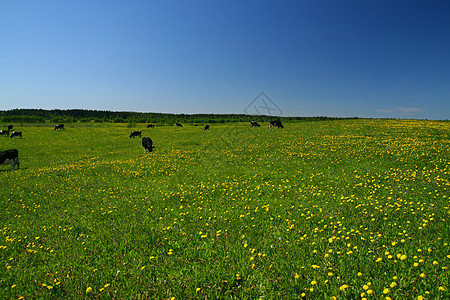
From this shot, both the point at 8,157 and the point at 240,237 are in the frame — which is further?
the point at 8,157

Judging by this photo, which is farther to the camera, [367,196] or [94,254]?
[367,196]

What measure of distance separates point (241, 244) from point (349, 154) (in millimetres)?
14017

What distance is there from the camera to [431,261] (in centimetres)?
438

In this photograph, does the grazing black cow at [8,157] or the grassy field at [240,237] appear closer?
the grassy field at [240,237]

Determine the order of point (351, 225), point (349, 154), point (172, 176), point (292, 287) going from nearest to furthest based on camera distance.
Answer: point (292, 287) → point (351, 225) → point (172, 176) → point (349, 154)


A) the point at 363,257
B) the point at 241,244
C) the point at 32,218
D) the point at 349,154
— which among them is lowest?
the point at 32,218

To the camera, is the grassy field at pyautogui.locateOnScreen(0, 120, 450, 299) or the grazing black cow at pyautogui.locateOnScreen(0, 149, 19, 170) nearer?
the grassy field at pyautogui.locateOnScreen(0, 120, 450, 299)

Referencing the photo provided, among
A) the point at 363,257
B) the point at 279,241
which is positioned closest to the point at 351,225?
the point at 363,257

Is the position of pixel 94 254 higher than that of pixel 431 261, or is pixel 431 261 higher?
pixel 431 261

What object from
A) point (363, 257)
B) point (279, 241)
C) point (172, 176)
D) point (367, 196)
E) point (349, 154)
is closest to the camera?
point (363, 257)

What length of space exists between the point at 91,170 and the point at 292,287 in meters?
17.4

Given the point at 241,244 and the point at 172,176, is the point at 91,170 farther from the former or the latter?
the point at 241,244

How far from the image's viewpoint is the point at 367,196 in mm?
8398

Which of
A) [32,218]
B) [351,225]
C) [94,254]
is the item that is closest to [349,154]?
[351,225]
